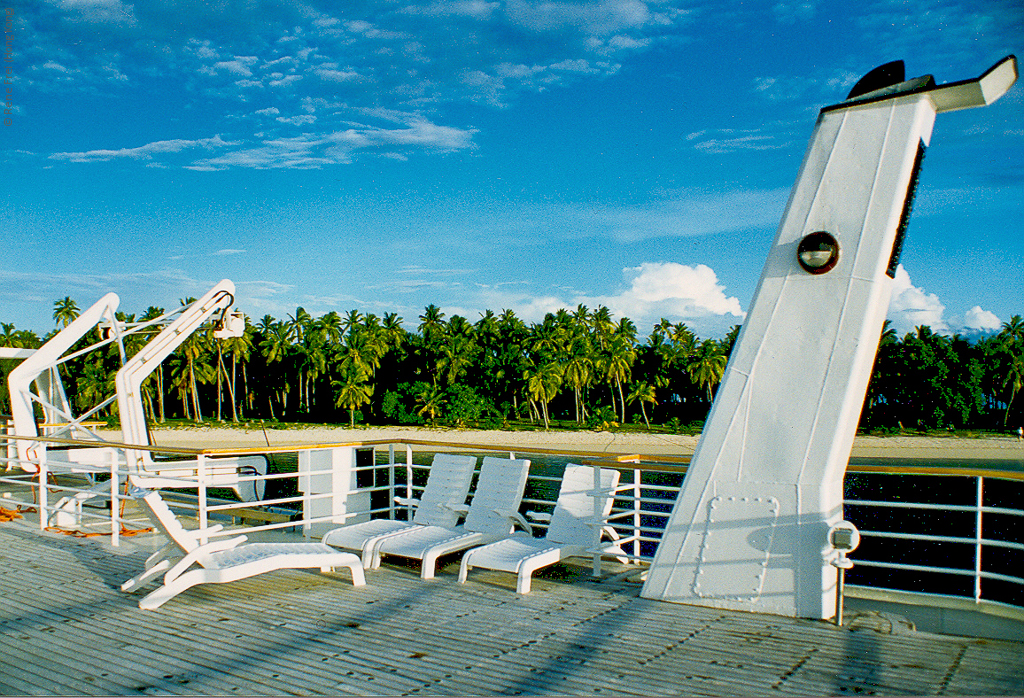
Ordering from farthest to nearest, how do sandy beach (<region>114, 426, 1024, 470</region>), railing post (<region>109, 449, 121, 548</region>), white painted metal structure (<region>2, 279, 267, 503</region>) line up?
sandy beach (<region>114, 426, 1024, 470</region>) → white painted metal structure (<region>2, 279, 267, 503</region>) → railing post (<region>109, 449, 121, 548</region>)

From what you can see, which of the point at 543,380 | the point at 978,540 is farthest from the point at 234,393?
the point at 978,540

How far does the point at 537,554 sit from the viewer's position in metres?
5.88

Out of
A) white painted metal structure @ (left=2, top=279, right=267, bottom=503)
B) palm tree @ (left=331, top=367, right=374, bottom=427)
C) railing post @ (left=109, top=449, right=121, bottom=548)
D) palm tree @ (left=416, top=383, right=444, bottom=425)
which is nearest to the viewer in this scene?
railing post @ (left=109, top=449, right=121, bottom=548)

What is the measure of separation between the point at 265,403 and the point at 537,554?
6011cm

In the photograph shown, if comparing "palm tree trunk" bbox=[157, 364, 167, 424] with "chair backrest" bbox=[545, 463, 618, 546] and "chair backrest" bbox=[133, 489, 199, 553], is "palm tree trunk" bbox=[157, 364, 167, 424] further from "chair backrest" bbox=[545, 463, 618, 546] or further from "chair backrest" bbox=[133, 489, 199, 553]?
"chair backrest" bbox=[545, 463, 618, 546]

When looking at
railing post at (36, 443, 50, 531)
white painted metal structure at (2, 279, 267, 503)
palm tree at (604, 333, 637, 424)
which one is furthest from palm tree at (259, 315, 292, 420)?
railing post at (36, 443, 50, 531)

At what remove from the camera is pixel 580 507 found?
650 centimetres

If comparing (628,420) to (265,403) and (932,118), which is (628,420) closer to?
(265,403)

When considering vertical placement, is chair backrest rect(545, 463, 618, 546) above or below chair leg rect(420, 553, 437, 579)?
above

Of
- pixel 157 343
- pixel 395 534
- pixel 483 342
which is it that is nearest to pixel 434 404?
pixel 483 342

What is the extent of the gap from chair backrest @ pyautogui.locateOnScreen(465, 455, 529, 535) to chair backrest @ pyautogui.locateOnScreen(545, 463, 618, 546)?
45 cm

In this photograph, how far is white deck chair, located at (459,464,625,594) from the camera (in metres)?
5.80

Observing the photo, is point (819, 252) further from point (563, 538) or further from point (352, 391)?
point (352, 391)

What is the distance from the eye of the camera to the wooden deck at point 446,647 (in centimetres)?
382
